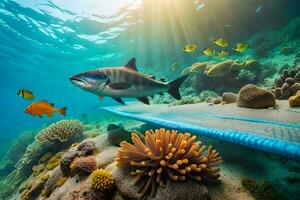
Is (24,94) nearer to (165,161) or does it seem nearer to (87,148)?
(87,148)

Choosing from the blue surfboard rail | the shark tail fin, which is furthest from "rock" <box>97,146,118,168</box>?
the shark tail fin

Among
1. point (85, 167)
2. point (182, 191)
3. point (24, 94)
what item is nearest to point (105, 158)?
point (85, 167)

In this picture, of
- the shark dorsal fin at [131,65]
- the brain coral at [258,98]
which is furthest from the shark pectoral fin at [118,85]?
the brain coral at [258,98]

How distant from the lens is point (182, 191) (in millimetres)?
2760

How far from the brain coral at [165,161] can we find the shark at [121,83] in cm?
161

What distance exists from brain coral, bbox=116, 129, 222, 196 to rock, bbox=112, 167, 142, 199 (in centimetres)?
8

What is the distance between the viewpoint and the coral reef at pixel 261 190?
9.45 feet

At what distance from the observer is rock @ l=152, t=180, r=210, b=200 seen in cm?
272

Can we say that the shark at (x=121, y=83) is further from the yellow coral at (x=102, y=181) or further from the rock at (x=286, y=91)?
the rock at (x=286, y=91)

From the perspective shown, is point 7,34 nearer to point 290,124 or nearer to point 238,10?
point 238,10

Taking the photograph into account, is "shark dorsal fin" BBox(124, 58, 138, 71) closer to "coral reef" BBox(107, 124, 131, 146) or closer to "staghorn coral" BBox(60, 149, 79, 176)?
"coral reef" BBox(107, 124, 131, 146)

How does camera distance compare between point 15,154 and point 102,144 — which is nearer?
point 102,144

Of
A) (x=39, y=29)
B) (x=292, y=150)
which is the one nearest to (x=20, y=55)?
(x=39, y=29)

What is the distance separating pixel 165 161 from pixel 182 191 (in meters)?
0.44
